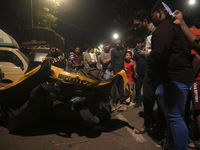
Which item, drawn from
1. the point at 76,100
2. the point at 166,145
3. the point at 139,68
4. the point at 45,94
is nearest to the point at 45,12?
the point at 139,68

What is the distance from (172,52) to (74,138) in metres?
2.28

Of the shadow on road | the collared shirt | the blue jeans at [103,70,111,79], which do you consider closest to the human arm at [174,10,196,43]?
the collared shirt

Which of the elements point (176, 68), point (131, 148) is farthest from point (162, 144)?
point (176, 68)

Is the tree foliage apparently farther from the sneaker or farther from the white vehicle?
the sneaker

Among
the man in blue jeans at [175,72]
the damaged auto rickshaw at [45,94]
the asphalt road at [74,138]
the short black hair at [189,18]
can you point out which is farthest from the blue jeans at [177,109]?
the short black hair at [189,18]

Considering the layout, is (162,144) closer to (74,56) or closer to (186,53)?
(186,53)

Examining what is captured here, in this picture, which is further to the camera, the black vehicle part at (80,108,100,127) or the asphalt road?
the black vehicle part at (80,108,100,127)

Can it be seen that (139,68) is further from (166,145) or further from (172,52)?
(172,52)

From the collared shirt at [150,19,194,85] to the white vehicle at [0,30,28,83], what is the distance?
576cm

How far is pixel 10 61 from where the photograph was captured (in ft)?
19.6

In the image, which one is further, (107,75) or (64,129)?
(107,75)

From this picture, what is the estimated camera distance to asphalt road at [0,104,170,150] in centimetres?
237

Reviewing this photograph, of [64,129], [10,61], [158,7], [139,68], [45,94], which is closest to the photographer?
[158,7]

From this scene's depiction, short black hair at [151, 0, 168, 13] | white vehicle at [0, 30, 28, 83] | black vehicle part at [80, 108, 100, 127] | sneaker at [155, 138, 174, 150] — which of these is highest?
short black hair at [151, 0, 168, 13]
